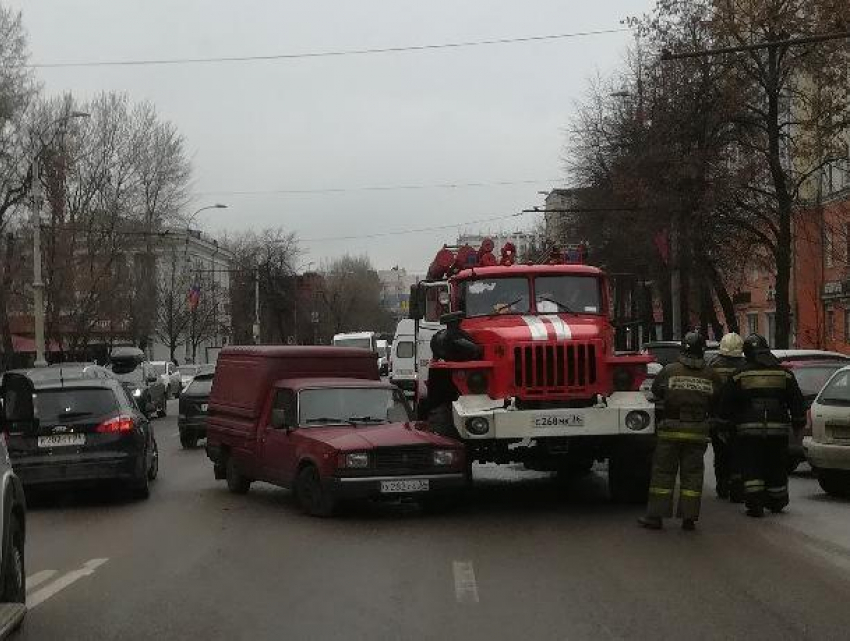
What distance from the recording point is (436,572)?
9547mm

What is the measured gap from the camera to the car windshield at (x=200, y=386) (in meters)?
24.6

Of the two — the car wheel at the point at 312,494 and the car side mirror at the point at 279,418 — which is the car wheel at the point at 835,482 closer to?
the car wheel at the point at 312,494

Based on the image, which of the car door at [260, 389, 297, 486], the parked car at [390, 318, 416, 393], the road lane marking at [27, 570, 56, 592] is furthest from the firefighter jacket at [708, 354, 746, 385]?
the parked car at [390, 318, 416, 393]

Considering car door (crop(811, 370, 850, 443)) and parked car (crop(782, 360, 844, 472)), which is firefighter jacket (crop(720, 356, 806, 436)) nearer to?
car door (crop(811, 370, 850, 443))

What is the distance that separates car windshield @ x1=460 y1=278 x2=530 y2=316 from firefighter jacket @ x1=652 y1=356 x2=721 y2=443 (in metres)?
2.85

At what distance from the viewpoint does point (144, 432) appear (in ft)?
51.9

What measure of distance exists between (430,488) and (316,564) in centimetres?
295

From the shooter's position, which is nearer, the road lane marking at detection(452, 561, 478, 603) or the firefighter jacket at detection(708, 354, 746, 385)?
the road lane marking at detection(452, 561, 478, 603)

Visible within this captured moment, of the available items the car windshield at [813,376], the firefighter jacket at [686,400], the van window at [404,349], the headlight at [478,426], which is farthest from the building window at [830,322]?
the firefighter jacket at [686,400]

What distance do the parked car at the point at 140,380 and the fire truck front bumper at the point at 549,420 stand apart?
19041mm

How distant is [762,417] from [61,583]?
699cm

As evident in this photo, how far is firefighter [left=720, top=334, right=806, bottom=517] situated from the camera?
1235 centimetres

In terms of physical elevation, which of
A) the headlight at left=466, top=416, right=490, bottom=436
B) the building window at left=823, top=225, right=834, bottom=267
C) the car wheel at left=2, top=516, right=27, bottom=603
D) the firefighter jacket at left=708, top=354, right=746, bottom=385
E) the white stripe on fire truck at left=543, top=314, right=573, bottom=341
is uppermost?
the building window at left=823, top=225, right=834, bottom=267

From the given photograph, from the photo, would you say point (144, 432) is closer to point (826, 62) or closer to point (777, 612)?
point (777, 612)
